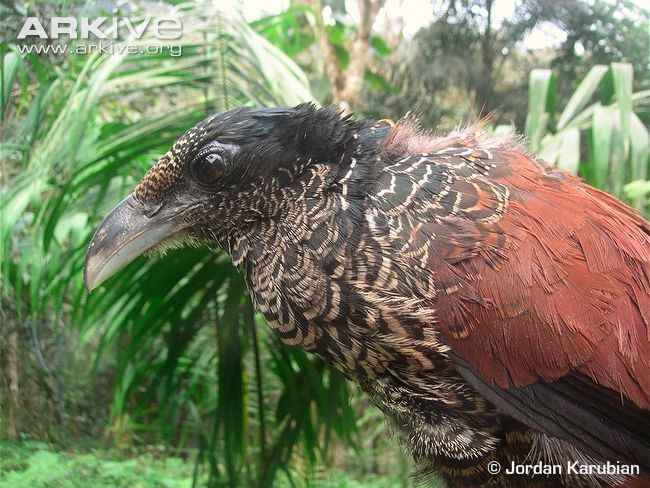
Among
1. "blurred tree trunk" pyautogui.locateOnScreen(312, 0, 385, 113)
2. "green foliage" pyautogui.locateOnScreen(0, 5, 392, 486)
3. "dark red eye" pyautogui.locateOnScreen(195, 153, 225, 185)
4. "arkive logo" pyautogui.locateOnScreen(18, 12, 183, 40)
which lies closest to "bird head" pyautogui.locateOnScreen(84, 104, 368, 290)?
"dark red eye" pyautogui.locateOnScreen(195, 153, 225, 185)

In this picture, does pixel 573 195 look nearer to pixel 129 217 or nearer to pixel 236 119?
pixel 236 119

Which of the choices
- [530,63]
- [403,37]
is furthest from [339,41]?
[530,63]

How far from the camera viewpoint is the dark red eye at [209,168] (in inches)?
52.2

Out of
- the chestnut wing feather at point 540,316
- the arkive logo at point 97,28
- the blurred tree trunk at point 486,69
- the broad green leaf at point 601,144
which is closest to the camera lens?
the chestnut wing feather at point 540,316

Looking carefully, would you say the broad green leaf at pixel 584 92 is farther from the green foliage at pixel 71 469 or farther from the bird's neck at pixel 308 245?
the green foliage at pixel 71 469

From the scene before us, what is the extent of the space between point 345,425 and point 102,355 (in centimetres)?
102

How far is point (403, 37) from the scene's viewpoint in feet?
9.27

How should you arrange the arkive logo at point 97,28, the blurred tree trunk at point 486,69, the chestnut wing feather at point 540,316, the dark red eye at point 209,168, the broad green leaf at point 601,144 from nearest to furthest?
the chestnut wing feather at point 540,316
the dark red eye at point 209,168
the arkive logo at point 97,28
the broad green leaf at point 601,144
the blurred tree trunk at point 486,69

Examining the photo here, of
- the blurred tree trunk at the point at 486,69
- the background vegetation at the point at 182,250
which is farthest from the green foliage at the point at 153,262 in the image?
the blurred tree trunk at the point at 486,69

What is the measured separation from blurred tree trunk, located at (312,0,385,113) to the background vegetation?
376 millimetres

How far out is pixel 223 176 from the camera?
1341 millimetres

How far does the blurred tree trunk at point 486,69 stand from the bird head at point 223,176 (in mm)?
1292

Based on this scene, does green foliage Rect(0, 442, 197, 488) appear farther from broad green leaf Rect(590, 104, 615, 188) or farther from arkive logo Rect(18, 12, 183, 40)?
broad green leaf Rect(590, 104, 615, 188)

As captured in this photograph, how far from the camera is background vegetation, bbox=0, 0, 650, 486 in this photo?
196 centimetres
